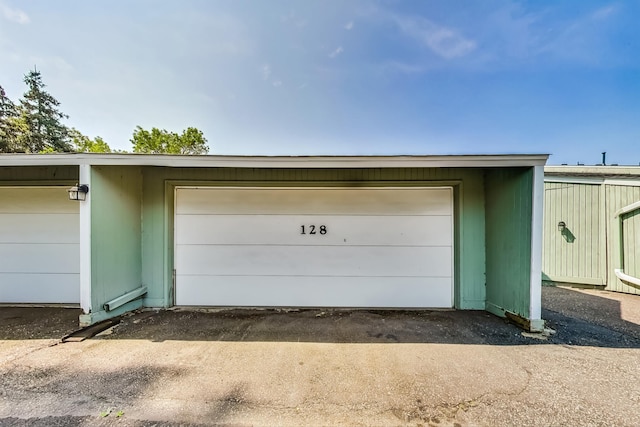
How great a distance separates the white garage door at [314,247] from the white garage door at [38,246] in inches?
60.7

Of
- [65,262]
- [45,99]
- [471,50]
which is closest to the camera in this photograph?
[65,262]

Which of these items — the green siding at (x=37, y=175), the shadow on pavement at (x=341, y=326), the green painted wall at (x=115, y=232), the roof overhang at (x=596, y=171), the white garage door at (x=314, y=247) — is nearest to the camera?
the shadow on pavement at (x=341, y=326)

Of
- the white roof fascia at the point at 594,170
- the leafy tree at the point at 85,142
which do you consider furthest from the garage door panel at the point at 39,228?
the leafy tree at the point at 85,142

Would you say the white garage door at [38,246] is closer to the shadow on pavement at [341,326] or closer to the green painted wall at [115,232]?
the shadow on pavement at [341,326]

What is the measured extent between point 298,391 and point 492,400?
55.9 inches

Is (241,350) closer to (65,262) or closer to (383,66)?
(65,262)

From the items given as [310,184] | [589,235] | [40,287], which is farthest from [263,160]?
[589,235]

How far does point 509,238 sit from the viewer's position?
10.5 ft

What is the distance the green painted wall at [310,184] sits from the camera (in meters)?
3.64

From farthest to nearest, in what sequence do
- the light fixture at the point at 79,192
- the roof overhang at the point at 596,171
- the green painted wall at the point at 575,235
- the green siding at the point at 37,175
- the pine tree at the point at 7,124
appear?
the pine tree at the point at 7,124
the green painted wall at the point at 575,235
the roof overhang at the point at 596,171
the green siding at the point at 37,175
the light fixture at the point at 79,192

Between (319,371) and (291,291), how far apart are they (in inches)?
67.5

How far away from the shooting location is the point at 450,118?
8.33 metres

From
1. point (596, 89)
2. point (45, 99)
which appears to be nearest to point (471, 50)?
point (596, 89)

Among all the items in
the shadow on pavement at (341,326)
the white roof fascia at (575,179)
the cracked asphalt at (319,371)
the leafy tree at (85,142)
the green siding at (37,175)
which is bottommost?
the shadow on pavement at (341,326)
